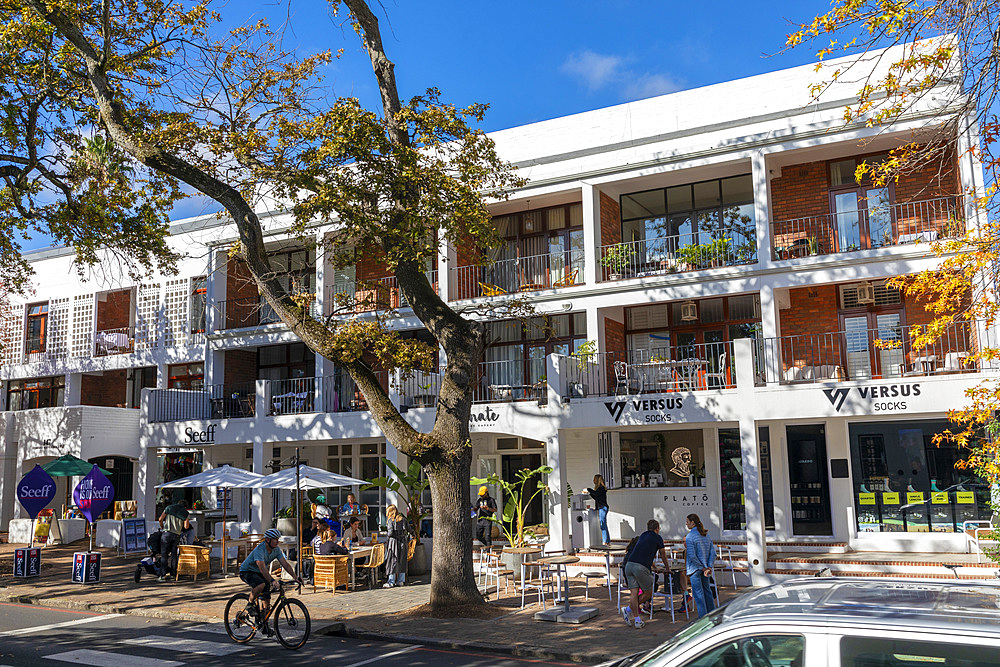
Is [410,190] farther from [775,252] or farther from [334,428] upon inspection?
[334,428]

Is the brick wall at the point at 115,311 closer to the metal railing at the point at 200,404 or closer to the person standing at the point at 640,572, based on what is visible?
the metal railing at the point at 200,404

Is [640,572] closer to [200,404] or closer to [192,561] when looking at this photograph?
[192,561]

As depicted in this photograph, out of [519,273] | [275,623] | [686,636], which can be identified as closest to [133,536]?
[519,273]

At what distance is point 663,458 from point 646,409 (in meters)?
3.02

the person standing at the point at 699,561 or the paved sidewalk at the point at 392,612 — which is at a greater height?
the person standing at the point at 699,561

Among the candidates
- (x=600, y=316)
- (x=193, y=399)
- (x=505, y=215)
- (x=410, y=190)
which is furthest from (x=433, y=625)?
(x=193, y=399)

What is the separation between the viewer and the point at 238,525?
2394cm

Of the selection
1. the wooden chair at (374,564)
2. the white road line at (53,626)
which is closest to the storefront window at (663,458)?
the wooden chair at (374,564)

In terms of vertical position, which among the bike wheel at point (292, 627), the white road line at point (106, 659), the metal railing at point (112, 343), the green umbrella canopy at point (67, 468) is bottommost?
the white road line at point (106, 659)

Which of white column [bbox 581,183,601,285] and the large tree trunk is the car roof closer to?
the large tree trunk

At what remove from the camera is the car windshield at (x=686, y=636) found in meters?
4.13

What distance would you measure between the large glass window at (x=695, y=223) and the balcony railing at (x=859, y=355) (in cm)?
252

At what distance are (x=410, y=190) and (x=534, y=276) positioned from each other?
33.4ft

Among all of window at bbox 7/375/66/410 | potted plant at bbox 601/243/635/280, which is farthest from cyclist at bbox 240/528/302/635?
window at bbox 7/375/66/410
